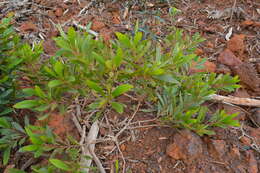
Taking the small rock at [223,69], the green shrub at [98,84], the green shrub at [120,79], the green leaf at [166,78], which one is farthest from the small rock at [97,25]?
the green leaf at [166,78]

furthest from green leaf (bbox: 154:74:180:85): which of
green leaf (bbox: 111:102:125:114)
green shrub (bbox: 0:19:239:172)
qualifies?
green leaf (bbox: 111:102:125:114)

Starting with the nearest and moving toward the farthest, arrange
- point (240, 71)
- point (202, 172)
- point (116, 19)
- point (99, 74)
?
point (99, 74)
point (202, 172)
point (240, 71)
point (116, 19)

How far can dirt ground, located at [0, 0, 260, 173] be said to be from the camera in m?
1.58

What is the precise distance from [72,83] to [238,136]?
1.21m

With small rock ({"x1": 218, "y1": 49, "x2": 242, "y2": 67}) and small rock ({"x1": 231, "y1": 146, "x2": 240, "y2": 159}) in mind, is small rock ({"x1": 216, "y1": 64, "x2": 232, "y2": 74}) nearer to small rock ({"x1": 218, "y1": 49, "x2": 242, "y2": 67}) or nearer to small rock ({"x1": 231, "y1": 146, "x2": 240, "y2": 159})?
small rock ({"x1": 218, "y1": 49, "x2": 242, "y2": 67})

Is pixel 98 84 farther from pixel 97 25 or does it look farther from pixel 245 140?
pixel 97 25

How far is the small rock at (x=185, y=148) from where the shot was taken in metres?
1.56

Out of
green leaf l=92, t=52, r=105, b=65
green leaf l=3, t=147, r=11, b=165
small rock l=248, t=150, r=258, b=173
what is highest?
green leaf l=92, t=52, r=105, b=65

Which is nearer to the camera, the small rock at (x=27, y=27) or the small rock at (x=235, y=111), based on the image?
the small rock at (x=235, y=111)

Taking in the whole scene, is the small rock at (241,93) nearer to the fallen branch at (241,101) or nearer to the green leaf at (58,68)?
the fallen branch at (241,101)

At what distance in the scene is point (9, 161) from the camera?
1626 millimetres

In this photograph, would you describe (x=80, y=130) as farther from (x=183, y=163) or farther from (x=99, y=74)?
(x=183, y=163)

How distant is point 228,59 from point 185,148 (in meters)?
1.17

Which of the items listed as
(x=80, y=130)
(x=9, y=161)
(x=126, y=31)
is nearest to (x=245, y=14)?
(x=126, y=31)
